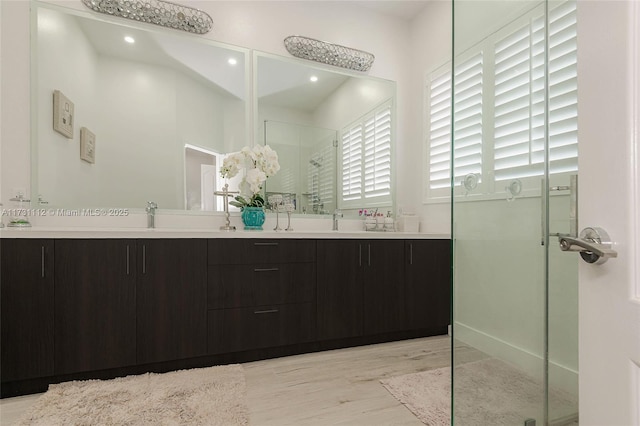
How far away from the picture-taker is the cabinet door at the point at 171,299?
→ 1.89 meters

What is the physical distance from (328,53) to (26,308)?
2.88 metres

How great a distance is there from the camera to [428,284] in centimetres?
265

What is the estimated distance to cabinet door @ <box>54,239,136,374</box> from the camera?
5.74ft

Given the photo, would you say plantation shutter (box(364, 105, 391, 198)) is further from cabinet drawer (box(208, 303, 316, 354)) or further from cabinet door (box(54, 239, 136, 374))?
cabinet door (box(54, 239, 136, 374))

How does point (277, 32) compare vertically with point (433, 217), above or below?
above

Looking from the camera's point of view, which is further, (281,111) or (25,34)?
(281,111)

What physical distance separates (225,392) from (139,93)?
2.16 metres

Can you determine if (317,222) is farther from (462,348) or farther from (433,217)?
(462,348)

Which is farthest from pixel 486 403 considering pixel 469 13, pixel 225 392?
pixel 469 13

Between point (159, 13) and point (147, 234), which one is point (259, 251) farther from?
point (159, 13)

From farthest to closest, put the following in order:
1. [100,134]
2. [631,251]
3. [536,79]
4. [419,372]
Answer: [100,134] < [419,372] < [536,79] < [631,251]

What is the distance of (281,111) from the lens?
2.81m

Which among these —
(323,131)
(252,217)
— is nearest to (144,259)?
(252,217)

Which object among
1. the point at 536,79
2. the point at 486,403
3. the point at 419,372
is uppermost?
the point at 536,79
